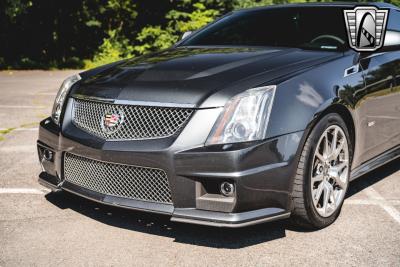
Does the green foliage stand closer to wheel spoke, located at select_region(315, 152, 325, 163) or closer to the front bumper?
wheel spoke, located at select_region(315, 152, 325, 163)

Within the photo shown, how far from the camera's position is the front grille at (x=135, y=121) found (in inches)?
136

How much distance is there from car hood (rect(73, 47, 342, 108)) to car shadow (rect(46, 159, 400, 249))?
0.88 meters

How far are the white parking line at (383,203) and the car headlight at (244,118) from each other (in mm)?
1425

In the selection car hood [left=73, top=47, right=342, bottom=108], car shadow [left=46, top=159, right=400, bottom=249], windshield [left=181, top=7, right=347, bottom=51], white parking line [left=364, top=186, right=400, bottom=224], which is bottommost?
white parking line [left=364, top=186, right=400, bottom=224]

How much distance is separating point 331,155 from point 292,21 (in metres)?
1.44

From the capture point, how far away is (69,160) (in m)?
3.95

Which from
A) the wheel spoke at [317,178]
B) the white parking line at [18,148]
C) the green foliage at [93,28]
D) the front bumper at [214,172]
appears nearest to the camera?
the front bumper at [214,172]

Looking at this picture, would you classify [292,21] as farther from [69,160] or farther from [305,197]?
[69,160]

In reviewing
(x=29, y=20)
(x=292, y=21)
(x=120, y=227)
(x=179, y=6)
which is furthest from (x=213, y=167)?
(x=29, y=20)

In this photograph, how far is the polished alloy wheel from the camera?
3.87m

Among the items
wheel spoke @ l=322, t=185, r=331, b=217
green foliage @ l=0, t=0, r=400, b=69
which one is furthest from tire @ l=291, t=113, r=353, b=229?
green foliage @ l=0, t=0, r=400, b=69

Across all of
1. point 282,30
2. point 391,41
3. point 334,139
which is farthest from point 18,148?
point 391,41

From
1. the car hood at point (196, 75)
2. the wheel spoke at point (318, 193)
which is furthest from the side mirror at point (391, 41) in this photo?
the wheel spoke at point (318, 193)
